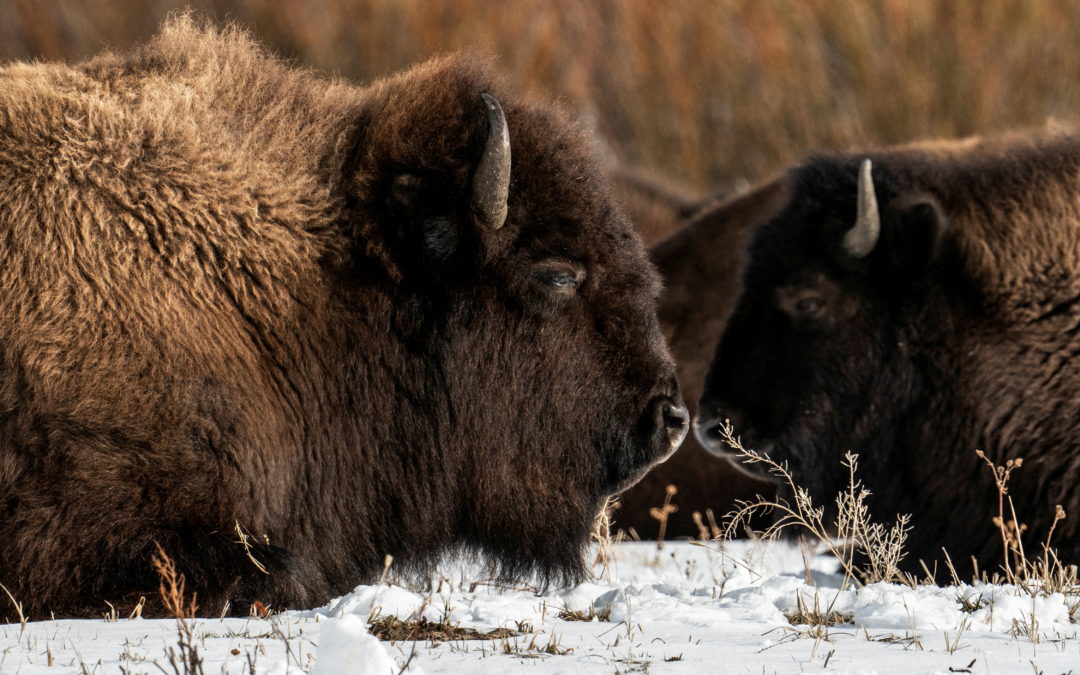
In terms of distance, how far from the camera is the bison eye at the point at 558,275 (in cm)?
514

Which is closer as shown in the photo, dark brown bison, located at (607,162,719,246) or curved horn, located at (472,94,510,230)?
curved horn, located at (472,94,510,230)

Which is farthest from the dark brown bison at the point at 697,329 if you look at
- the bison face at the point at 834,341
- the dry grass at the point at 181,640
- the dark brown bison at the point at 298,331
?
the dry grass at the point at 181,640

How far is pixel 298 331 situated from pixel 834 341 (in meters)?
2.62

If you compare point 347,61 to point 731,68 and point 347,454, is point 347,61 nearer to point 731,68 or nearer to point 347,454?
point 731,68

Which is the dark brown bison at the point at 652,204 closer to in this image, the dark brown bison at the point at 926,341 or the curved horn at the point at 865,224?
the dark brown bison at the point at 926,341

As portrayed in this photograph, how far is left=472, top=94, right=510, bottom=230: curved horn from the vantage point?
493cm

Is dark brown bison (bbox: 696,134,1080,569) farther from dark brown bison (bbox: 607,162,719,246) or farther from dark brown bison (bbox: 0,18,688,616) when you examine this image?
dark brown bison (bbox: 607,162,719,246)

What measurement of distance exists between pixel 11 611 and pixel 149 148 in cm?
153

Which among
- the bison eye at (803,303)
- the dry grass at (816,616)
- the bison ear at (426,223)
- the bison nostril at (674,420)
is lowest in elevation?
the dry grass at (816,616)

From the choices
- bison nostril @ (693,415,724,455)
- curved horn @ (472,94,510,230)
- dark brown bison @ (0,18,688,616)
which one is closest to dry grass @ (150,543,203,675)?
dark brown bison @ (0,18,688,616)

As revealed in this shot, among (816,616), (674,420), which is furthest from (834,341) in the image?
(816,616)

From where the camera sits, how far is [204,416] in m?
4.65

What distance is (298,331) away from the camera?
4945mm

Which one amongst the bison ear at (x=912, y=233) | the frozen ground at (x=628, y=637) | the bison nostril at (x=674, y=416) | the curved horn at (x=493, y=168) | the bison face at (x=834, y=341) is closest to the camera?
the frozen ground at (x=628, y=637)
